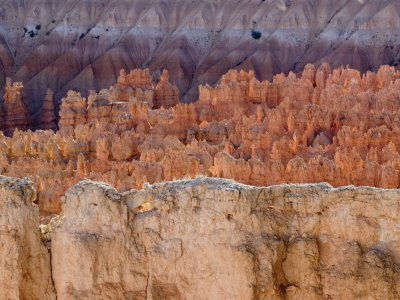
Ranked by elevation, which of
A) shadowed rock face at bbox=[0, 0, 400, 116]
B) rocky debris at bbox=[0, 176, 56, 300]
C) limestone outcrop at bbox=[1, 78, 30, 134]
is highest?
shadowed rock face at bbox=[0, 0, 400, 116]

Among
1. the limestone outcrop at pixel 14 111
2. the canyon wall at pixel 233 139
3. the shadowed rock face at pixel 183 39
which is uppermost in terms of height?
the shadowed rock face at pixel 183 39

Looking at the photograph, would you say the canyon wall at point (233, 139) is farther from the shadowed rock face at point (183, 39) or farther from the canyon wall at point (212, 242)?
the shadowed rock face at point (183, 39)

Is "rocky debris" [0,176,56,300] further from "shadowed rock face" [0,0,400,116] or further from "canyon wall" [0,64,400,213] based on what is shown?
"shadowed rock face" [0,0,400,116]

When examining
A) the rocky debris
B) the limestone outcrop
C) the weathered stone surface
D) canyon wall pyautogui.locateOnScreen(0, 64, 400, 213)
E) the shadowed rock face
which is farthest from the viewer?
the shadowed rock face

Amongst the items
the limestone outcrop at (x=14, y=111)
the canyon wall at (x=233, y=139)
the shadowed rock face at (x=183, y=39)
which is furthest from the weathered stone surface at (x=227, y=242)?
the shadowed rock face at (x=183, y=39)

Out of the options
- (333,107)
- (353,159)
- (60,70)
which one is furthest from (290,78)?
(60,70)

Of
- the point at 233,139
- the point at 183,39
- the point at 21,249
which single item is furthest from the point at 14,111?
the point at 21,249

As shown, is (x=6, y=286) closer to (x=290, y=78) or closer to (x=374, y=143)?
(x=374, y=143)

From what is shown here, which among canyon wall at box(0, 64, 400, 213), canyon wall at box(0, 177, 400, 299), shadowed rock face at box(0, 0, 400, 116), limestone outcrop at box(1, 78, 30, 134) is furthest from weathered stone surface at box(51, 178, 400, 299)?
shadowed rock face at box(0, 0, 400, 116)
